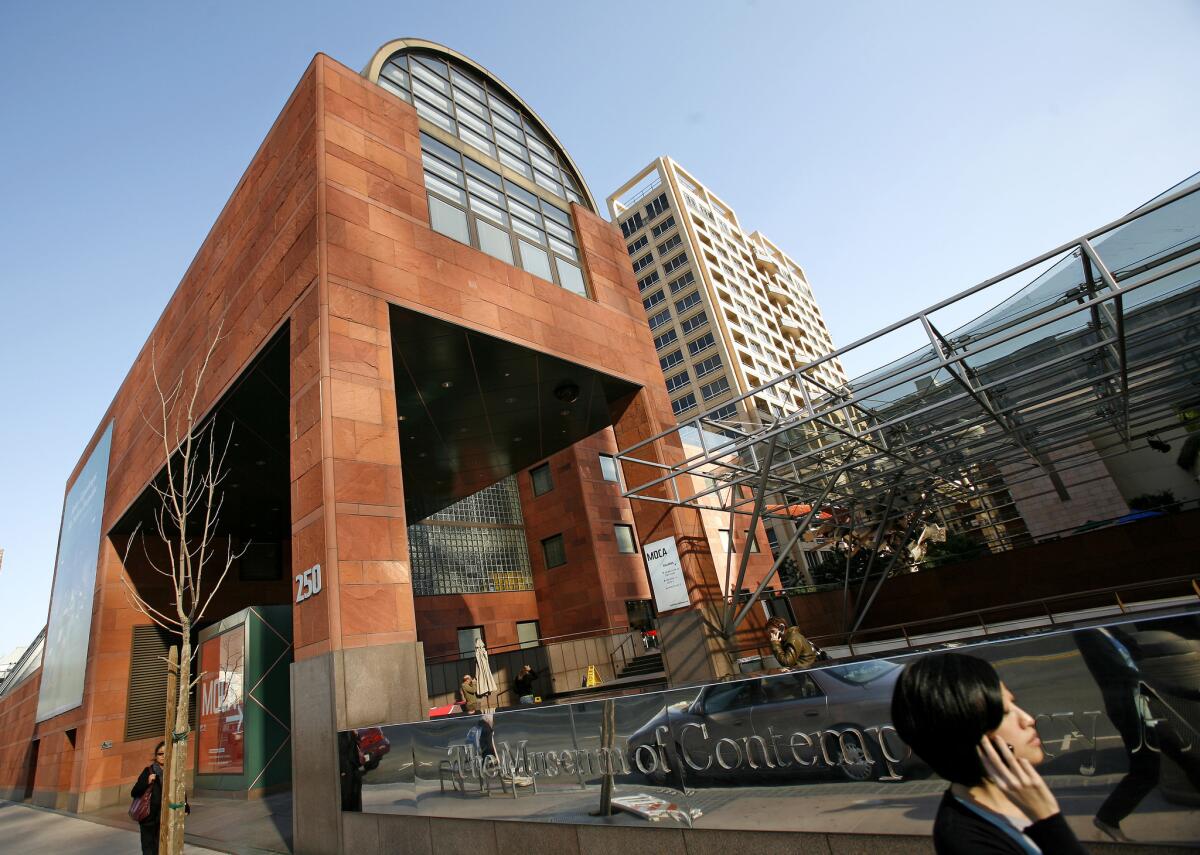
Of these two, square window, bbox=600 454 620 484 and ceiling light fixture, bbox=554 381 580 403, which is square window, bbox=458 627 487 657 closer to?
square window, bbox=600 454 620 484

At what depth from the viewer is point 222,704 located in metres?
15.1

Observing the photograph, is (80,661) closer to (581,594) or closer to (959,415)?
(581,594)

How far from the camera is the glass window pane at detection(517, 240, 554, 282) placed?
634 inches

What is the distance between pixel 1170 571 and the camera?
62.1ft

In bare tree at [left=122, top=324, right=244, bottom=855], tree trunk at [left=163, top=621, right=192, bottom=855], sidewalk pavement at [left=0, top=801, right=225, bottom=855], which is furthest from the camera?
sidewalk pavement at [left=0, top=801, right=225, bottom=855]

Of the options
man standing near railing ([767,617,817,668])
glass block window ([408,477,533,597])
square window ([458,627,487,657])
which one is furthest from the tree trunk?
square window ([458,627,487,657])

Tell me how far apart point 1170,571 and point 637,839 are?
21813 millimetres

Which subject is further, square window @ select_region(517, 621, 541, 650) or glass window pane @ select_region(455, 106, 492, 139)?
square window @ select_region(517, 621, 541, 650)

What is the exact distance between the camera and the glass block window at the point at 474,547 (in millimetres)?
29250

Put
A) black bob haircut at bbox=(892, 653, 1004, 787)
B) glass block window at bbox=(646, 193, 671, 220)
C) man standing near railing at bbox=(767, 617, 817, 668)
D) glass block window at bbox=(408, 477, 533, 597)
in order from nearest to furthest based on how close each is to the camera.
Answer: black bob haircut at bbox=(892, 653, 1004, 787) < man standing near railing at bbox=(767, 617, 817, 668) < glass block window at bbox=(408, 477, 533, 597) < glass block window at bbox=(646, 193, 671, 220)

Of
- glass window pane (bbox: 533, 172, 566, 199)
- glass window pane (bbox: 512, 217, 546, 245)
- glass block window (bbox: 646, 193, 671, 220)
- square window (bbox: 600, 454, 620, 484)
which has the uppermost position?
glass block window (bbox: 646, 193, 671, 220)

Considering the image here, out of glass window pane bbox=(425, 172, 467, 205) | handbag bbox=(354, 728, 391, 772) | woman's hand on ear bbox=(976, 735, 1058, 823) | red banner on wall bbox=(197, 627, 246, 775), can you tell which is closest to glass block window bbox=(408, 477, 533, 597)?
red banner on wall bbox=(197, 627, 246, 775)

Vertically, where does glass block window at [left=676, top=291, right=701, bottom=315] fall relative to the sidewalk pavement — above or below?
above

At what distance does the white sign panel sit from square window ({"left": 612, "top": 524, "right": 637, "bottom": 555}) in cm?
1628
